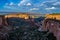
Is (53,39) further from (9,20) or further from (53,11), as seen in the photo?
(9,20)

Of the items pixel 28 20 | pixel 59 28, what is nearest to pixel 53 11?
pixel 59 28

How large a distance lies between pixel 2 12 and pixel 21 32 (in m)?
0.42

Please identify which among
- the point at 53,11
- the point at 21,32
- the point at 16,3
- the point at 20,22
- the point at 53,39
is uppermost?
the point at 16,3

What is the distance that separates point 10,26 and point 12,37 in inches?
6.7

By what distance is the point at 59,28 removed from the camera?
6.55 ft

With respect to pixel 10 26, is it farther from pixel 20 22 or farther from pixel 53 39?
pixel 53 39

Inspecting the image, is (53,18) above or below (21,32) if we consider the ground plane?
above

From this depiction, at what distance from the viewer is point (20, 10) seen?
2115mm

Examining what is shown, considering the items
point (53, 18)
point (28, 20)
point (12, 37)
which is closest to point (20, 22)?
point (28, 20)

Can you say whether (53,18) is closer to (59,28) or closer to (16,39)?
(59,28)

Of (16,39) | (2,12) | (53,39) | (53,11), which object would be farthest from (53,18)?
(2,12)

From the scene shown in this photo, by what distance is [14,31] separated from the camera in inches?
81.7

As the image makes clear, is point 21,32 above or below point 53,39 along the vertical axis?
above

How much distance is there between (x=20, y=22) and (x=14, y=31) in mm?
165
